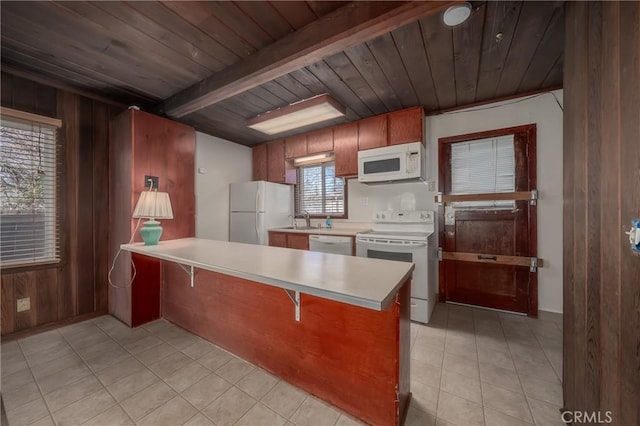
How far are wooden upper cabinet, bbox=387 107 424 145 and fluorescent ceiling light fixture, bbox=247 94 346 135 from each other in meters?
0.70

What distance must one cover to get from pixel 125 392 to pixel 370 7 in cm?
287

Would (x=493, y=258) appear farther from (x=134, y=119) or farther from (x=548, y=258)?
(x=134, y=119)

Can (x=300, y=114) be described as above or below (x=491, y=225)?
above

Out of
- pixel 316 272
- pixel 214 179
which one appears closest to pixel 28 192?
pixel 214 179

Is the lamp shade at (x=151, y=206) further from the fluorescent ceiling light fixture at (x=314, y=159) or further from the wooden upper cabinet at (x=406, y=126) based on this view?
the wooden upper cabinet at (x=406, y=126)

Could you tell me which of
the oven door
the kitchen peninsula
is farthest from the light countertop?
the oven door

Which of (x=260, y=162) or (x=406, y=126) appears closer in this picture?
(x=406, y=126)

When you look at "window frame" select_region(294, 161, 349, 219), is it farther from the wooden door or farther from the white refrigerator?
the wooden door

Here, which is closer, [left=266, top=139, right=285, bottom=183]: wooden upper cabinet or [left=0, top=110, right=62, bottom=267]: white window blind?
[left=0, top=110, right=62, bottom=267]: white window blind

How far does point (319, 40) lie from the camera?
1.54 metres

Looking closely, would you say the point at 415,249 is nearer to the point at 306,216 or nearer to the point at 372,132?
the point at 372,132

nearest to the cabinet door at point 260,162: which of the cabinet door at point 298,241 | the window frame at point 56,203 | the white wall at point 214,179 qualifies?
the white wall at point 214,179

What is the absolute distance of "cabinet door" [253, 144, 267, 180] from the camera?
13.8ft

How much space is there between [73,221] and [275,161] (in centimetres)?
261
